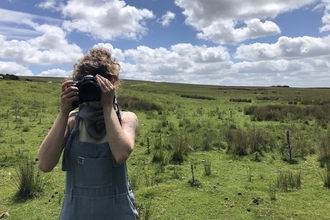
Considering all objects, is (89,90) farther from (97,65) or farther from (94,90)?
(97,65)

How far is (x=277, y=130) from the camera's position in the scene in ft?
42.1

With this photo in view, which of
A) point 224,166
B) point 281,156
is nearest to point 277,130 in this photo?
point 281,156

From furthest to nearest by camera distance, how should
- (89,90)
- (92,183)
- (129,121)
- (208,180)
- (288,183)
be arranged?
(208,180) < (288,183) < (129,121) < (92,183) < (89,90)

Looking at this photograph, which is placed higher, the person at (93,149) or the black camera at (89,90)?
the black camera at (89,90)

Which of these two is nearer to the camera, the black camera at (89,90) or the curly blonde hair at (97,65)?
the black camera at (89,90)

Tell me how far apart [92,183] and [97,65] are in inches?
30.3

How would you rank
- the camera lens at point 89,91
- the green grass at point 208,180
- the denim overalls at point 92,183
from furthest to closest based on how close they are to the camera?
the green grass at point 208,180
the denim overalls at point 92,183
the camera lens at point 89,91

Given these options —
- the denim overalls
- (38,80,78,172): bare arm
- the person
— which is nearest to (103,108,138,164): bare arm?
the person

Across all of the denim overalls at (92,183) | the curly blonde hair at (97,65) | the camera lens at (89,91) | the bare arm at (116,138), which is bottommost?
the denim overalls at (92,183)

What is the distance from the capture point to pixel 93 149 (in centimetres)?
186

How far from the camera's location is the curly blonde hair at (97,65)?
1.90 m

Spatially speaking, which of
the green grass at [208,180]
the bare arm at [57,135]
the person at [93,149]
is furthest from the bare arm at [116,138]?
the green grass at [208,180]

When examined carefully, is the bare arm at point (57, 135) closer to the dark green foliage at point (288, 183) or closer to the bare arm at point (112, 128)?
the bare arm at point (112, 128)

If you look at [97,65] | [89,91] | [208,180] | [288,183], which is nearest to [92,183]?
[89,91]
